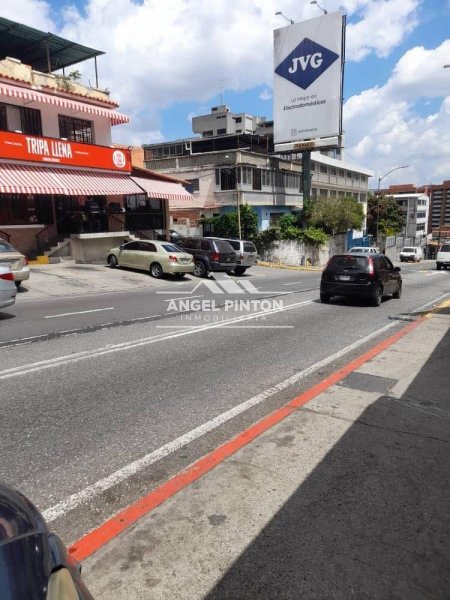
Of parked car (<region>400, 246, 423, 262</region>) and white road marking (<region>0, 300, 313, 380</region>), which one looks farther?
parked car (<region>400, 246, 423, 262</region>)

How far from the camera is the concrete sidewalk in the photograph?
2.58 metres

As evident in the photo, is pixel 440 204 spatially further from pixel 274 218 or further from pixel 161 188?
pixel 161 188

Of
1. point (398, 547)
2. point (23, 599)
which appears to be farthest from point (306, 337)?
point (23, 599)

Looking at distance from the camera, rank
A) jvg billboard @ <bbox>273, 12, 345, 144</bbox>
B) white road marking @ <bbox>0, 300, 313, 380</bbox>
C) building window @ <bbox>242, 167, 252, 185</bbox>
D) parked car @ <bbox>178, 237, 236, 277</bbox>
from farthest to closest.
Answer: jvg billboard @ <bbox>273, 12, 345, 144</bbox>
building window @ <bbox>242, 167, 252, 185</bbox>
parked car @ <bbox>178, 237, 236, 277</bbox>
white road marking @ <bbox>0, 300, 313, 380</bbox>

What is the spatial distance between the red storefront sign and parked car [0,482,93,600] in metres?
19.4

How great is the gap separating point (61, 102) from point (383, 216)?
5930 centimetres

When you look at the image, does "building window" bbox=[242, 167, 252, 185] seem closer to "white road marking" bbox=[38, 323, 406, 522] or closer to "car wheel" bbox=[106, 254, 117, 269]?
"car wheel" bbox=[106, 254, 117, 269]

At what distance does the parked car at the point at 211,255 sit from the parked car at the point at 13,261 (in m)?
9.04

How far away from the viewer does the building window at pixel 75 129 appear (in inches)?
901

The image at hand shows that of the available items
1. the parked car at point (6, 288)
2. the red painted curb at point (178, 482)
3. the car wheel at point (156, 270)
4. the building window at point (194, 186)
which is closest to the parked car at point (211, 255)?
the car wheel at point (156, 270)

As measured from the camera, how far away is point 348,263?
13859 millimetres

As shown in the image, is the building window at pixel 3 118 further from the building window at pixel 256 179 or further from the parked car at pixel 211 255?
the building window at pixel 256 179

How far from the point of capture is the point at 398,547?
114 inches

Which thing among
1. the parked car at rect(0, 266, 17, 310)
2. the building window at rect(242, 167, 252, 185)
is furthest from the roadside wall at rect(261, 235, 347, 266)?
the parked car at rect(0, 266, 17, 310)
